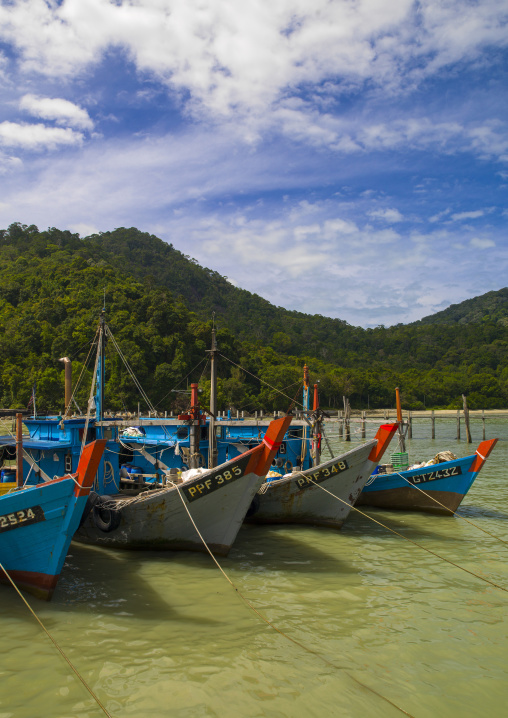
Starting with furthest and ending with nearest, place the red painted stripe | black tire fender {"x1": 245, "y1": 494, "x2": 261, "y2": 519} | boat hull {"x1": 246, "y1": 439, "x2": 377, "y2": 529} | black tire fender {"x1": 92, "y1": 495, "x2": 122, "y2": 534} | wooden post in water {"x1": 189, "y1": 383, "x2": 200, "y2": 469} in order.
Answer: black tire fender {"x1": 245, "y1": 494, "x2": 261, "y2": 519} → wooden post in water {"x1": 189, "y1": 383, "x2": 200, "y2": 469} → boat hull {"x1": 246, "y1": 439, "x2": 377, "y2": 529} → black tire fender {"x1": 92, "y1": 495, "x2": 122, "y2": 534} → the red painted stripe

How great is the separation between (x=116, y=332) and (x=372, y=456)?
6409 cm

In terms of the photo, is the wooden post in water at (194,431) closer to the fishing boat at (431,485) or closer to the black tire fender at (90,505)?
the black tire fender at (90,505)

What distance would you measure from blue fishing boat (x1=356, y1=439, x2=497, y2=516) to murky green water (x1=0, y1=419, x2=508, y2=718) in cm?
348

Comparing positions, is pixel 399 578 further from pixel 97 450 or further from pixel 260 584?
pixel 97 450

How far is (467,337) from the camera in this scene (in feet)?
467

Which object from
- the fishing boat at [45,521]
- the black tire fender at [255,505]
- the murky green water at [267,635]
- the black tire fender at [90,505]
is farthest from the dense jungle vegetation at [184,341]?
the fishing boat at [45,521]

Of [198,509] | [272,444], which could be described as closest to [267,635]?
[198,509]

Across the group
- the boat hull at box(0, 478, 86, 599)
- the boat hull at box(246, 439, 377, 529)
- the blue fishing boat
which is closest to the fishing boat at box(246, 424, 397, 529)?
the boat hull at box(246, 439, 377, 529)

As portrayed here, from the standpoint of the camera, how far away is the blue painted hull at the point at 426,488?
1684 centimetres

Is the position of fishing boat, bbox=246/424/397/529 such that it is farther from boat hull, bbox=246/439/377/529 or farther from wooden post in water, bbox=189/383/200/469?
wooden post in water, bbox=189/383/200/469

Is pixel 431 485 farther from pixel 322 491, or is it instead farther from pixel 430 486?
pixel 322 491

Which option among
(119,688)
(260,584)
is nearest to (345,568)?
(260,584)

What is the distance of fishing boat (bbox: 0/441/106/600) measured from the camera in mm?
9273

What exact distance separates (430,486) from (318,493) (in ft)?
14.9
